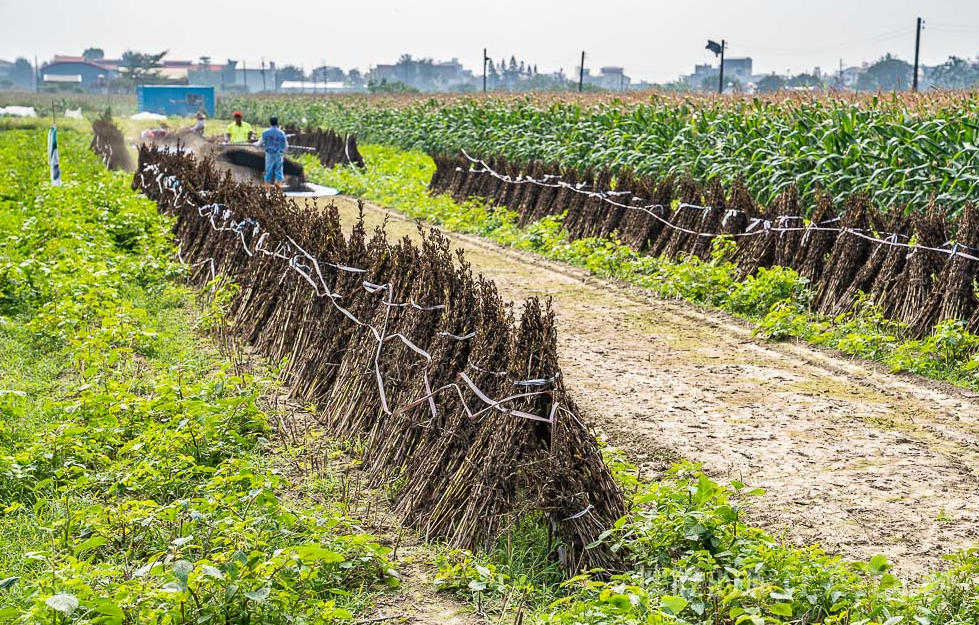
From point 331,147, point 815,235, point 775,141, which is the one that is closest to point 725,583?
point 815,235

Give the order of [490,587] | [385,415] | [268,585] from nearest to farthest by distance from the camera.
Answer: [268,585], [490,587], [385,415]

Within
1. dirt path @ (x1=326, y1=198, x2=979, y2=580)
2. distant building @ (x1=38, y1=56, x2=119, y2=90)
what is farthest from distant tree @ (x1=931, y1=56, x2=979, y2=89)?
distant building @ (x1=38, y1=56, x2=119, y2=90)

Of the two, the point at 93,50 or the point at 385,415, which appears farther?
the point at 93,50

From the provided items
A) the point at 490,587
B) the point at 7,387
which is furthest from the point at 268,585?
the point at 7,387

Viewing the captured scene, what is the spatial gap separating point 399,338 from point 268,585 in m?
2.47

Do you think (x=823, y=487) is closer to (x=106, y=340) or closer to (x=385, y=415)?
(x=385, y=415)

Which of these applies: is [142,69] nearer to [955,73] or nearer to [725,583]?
[955,73]

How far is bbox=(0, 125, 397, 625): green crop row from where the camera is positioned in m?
3.88

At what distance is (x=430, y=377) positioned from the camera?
221 inches

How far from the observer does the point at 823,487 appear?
572cm

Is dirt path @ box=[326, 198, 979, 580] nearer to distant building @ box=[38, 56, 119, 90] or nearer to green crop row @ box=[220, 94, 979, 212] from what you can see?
green crop row @ box=[220, 94, 979, 212]

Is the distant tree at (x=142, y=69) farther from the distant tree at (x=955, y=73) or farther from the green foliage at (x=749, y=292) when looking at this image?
the green foliage at (x=749, y=292)

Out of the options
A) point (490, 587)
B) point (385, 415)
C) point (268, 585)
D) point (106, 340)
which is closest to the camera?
point (268, 585)

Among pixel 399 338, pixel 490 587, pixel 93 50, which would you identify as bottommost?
pixel 490 587
